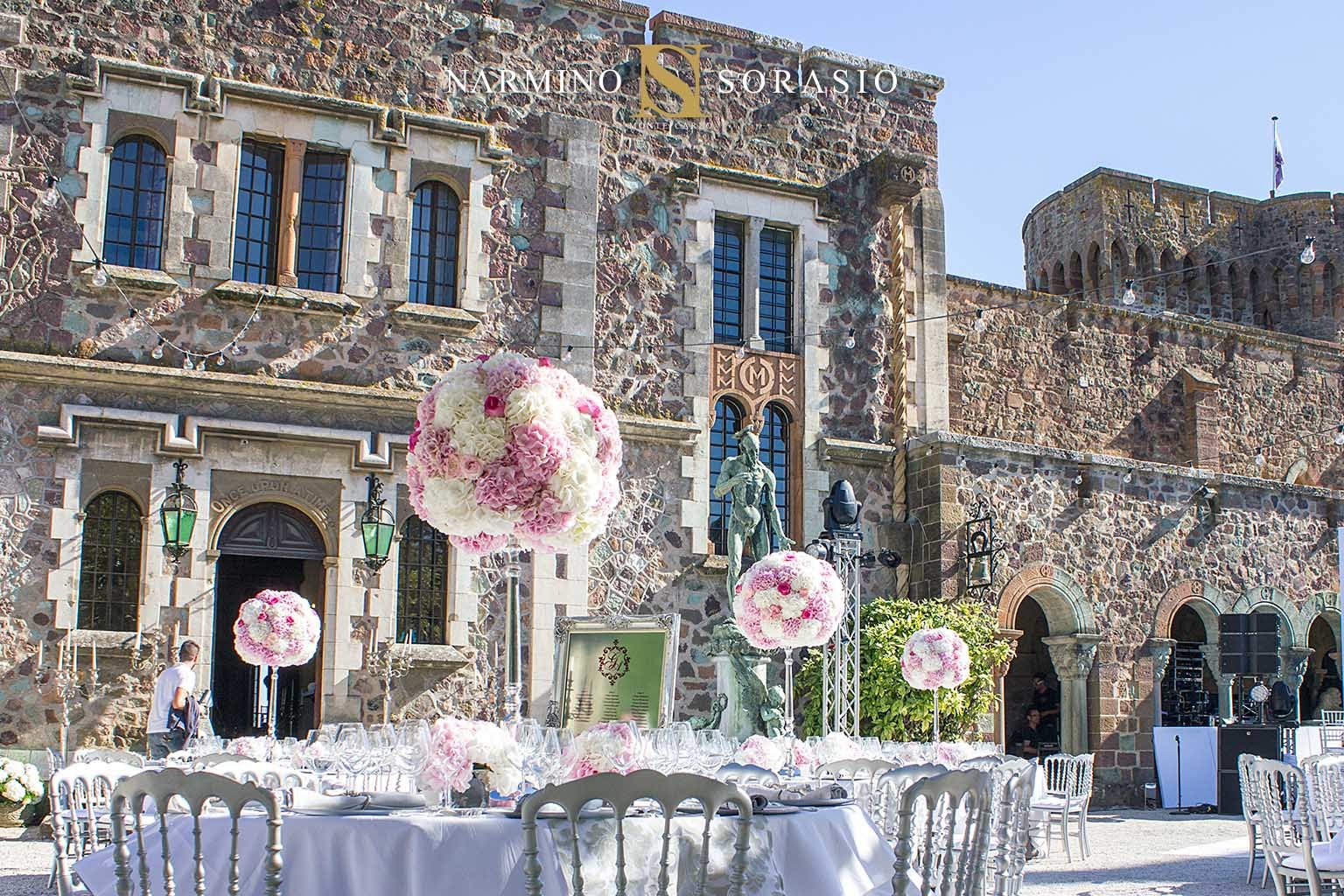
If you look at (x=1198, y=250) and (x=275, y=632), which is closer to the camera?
(x=275, y=632)

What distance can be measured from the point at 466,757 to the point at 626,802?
1.21 m

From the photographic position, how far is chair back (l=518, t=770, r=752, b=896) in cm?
370

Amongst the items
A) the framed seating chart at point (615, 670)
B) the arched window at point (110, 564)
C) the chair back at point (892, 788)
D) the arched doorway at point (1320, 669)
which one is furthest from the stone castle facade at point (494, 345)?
the chair back at point (892, 788)

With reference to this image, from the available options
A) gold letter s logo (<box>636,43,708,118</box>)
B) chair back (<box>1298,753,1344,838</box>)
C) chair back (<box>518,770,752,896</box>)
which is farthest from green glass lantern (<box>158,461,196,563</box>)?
chair back (<box>518,770,752,896</box>)

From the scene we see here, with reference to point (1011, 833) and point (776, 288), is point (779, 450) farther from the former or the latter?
point (1011, 833)

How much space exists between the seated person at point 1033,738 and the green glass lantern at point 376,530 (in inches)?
405

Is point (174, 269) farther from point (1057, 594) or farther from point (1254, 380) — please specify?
point (1254, 380)

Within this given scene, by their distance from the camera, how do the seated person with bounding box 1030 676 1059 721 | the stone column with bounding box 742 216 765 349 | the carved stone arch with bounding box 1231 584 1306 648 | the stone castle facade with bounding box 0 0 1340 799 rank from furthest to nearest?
the seated person with bounding box 1030 676 1059 721, the carved stone arch with bounding box 1231 584 1306 648, the stone column with bounding box 742 216 765 349, the stone castle facade with bounding box 0 0 1340 799

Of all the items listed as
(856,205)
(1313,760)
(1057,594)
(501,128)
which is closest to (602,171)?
(501,128)

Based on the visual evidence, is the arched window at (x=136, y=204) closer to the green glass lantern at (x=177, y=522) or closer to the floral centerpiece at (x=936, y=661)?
the green glass lantern at (x=177, y=522)

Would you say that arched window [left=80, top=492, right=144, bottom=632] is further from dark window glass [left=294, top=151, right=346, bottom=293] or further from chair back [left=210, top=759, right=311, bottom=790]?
chair back [left=210, top=759, right=311, bottom=790]

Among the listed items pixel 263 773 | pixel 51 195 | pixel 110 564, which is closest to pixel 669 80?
pixel 51 195

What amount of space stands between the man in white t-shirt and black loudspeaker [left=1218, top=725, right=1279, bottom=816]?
1003 centimetres

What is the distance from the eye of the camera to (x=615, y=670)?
12867mm
